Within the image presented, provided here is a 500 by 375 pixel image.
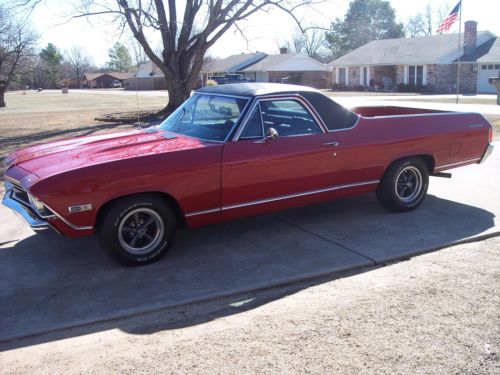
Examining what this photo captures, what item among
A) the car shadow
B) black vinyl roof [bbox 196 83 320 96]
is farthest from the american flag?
black vinyl roof [bbox 196 83 320 96]

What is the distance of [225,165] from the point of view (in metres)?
5.21

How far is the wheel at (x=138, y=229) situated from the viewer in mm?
4770

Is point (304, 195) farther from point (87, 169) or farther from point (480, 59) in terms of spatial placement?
point (480, 59)

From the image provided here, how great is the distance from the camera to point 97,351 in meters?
3.55

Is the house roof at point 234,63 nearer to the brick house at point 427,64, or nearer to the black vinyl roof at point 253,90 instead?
the brick house at point 427,64

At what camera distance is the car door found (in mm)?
5320

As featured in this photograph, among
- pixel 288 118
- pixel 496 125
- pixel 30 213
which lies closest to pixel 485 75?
pixel 496 125

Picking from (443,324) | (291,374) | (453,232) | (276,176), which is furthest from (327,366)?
(453,232)

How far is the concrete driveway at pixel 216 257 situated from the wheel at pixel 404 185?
0.14 metres

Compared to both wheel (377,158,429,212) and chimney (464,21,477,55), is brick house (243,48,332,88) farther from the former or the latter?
wheel (377,158,429,212)

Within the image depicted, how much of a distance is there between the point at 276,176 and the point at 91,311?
2321mm

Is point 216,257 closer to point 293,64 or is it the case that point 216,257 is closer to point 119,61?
point 293,64

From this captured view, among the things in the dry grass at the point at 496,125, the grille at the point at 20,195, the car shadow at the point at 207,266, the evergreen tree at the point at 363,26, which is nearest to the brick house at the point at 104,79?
the evergreen tree at the point at 363,26

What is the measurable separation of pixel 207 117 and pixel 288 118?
0.90 metres
